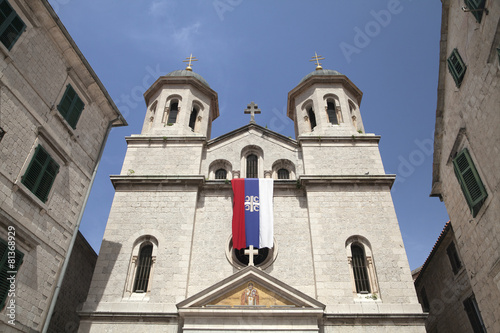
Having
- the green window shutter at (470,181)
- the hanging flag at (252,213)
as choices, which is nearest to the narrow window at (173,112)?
the hanging flag at (252,213)

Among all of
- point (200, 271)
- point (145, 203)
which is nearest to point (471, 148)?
point (200, 271)

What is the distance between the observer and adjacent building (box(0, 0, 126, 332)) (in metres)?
9.77

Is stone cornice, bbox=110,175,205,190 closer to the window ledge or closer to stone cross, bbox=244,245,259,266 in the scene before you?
stone cross, bbox=244,245,259,266

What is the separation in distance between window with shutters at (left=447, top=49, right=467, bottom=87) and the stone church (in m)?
5.31

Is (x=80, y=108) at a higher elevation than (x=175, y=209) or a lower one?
higher

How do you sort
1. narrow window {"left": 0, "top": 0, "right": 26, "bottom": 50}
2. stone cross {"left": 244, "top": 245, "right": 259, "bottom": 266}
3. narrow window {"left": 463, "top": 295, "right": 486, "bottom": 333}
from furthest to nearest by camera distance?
narrow window {"left": 463, "top": 295, "right": 486, "bottom": 333} < stone cross {"left": 244, "top": 245, "right": 259, "bottom": 266} < narrow window {"left": 0, "top": 0, "right": 26, "bottom": 50}

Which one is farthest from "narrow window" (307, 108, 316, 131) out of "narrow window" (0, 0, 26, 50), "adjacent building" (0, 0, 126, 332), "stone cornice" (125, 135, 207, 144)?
"narrow window" (0, 0, 26, 50)

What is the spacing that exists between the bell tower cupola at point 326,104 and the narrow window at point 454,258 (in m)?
6.75

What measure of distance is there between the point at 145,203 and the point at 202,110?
7497 millimetres

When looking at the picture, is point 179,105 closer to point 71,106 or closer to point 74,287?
point 71,106

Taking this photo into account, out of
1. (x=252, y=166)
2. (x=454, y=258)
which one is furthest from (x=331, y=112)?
(x=454, y=258)

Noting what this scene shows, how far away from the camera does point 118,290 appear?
529 inches

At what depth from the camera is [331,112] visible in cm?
2077

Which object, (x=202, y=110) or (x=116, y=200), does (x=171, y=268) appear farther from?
(x=202, y=110)
